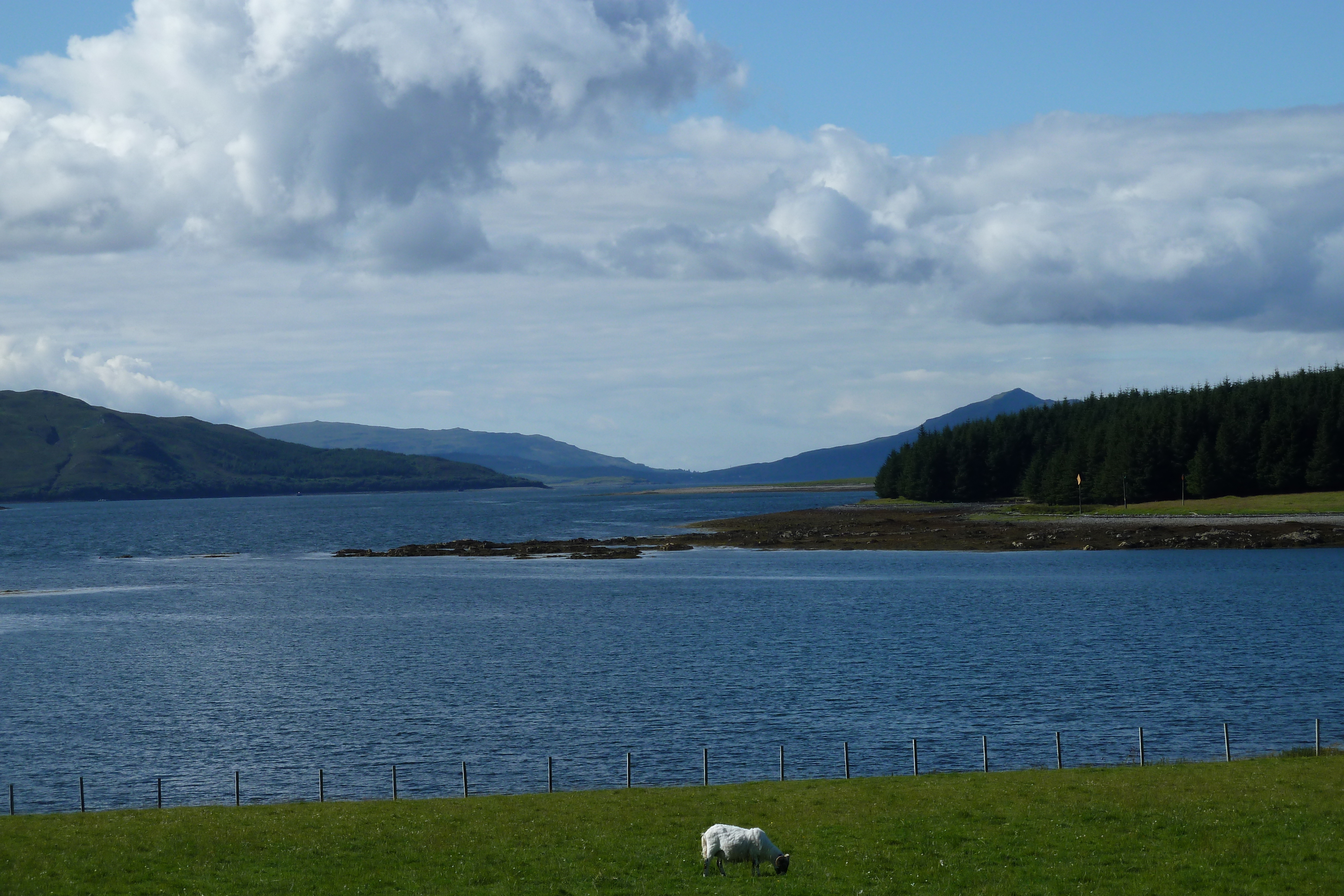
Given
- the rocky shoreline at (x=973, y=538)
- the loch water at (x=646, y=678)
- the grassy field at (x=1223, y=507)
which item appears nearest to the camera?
the loch water at (x=646, y=678)

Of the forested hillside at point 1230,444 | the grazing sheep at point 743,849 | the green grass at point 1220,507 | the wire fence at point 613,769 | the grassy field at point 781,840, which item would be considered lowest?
the wire fence at point 613,769

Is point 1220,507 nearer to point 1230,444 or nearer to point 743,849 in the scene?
point 1230,444

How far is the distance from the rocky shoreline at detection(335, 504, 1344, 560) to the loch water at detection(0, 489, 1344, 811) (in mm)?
20608

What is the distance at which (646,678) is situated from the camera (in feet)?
219

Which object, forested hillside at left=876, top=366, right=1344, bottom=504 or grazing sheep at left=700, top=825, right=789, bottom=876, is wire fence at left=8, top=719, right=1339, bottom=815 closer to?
grazing sheep at left=700, top=825, right=789, bottom=876

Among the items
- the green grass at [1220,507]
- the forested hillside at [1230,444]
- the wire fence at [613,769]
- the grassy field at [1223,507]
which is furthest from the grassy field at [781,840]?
the forested hillside at [1230,444]

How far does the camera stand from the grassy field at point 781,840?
82.3 feet

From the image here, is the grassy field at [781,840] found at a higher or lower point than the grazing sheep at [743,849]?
lower

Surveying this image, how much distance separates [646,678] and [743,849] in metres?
41.9

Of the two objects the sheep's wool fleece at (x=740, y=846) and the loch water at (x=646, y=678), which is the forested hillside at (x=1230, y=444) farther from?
the sheep's wool fleece at (x=740, y=846)

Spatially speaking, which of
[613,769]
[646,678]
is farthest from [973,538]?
[613,769]

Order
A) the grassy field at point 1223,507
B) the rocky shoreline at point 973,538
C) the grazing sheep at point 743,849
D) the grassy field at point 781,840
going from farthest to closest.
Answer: the grassy field at point 1223,507 < the rocky shoreline at point 973,538 < the grazing sheep at point 743,849 < the grassy field at point 781,840

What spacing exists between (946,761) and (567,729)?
18380 mm

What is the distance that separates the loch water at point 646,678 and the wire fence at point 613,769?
0.19 metres
